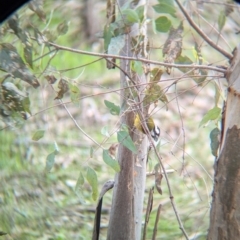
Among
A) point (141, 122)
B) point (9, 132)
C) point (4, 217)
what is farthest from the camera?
point (9, 132)

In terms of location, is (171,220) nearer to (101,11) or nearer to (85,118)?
(85,118)

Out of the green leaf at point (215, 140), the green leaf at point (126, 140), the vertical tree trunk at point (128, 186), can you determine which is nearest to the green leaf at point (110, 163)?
the green leaf at point (126, 140)

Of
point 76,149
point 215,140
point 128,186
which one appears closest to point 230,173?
point 215,140

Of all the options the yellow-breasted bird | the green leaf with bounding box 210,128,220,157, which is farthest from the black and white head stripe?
the green leaf with bounding box 210,128,220,157

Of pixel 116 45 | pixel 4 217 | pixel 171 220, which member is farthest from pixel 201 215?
pixel 116 45

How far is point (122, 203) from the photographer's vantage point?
1.50 m

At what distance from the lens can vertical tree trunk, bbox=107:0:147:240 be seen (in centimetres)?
147

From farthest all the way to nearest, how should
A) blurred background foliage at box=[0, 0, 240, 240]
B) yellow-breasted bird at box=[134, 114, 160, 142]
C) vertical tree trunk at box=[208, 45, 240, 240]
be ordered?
blurred background foliage at box=[0, 0, 240, 240] → yellow-breasted bird at box=[134, 114, 160, 142] → vertical tree trunk at box=[208, 45, 240, 240]

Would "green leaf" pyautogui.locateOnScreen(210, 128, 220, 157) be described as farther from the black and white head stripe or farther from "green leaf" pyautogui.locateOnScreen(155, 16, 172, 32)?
"green leaf" pyautogui.locateOnScreen(155, 16, 172, 32)

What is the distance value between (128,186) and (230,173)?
1.09ft

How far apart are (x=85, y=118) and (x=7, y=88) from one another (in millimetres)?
1814

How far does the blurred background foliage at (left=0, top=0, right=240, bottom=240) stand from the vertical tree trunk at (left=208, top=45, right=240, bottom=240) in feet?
0.30

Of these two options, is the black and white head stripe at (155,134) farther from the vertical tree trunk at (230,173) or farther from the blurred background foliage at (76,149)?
the vertical tree trunk at (230,173)

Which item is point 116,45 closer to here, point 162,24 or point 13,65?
point 162,24
